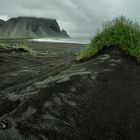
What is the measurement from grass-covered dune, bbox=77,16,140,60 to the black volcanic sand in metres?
1.09

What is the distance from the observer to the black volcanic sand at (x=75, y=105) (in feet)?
11.8

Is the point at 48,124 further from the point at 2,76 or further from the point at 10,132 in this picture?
the point at 2,76

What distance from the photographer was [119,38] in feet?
23.9

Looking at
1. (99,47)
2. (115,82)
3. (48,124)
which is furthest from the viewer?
(99,47)

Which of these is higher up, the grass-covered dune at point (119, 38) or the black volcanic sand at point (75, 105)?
the grass-covered dune at point (119, 38)

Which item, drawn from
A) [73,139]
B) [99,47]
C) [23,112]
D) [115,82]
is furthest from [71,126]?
[99,47]

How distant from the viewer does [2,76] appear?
616cm

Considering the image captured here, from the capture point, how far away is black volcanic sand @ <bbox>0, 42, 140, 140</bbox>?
3602mm

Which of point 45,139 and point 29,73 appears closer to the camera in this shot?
point 45,139

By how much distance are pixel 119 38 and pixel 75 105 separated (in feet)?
11.6

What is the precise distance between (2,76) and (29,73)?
24.0 inches

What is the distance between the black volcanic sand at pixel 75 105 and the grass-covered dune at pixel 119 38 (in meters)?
1.09

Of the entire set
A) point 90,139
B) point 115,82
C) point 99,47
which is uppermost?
point 99,47

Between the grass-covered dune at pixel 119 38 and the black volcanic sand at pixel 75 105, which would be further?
the grass-covered dune at pixel 119 38
